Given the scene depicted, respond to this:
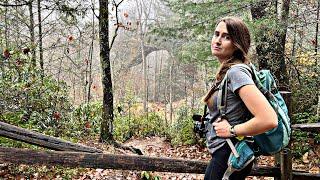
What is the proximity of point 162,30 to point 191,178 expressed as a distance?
6892 mm

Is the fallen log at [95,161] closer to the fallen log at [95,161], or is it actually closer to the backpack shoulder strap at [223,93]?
the fallen log at [95,161]

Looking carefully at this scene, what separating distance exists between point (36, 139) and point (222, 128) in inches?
87.8

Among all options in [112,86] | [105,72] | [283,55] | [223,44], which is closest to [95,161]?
[223,44]

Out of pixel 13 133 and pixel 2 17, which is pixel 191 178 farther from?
pixel 2 17

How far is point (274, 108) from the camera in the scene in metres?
2.13

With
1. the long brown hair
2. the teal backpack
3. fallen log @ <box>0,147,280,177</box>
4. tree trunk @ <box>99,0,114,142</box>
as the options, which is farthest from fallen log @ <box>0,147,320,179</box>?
tree trunk @ <box>99,0,114,142</box>

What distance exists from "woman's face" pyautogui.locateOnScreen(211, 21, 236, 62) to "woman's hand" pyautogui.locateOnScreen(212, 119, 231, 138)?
399mm

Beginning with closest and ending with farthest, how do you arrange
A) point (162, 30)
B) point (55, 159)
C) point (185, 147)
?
point (55, 159) → point (185, 147) → point (162, 30)

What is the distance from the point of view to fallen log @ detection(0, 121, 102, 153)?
3.59m

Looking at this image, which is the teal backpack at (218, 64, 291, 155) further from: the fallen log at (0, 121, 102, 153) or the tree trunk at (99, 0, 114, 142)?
the tree trunk at (99, 0, 114, 142)

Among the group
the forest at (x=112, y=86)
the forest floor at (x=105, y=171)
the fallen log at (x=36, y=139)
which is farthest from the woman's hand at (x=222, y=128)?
the forest floor at (x=105, y=171)

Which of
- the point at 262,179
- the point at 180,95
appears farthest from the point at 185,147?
the point at 180,95

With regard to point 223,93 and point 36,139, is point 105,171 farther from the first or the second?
point 223,93

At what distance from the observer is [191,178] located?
6.70 m
